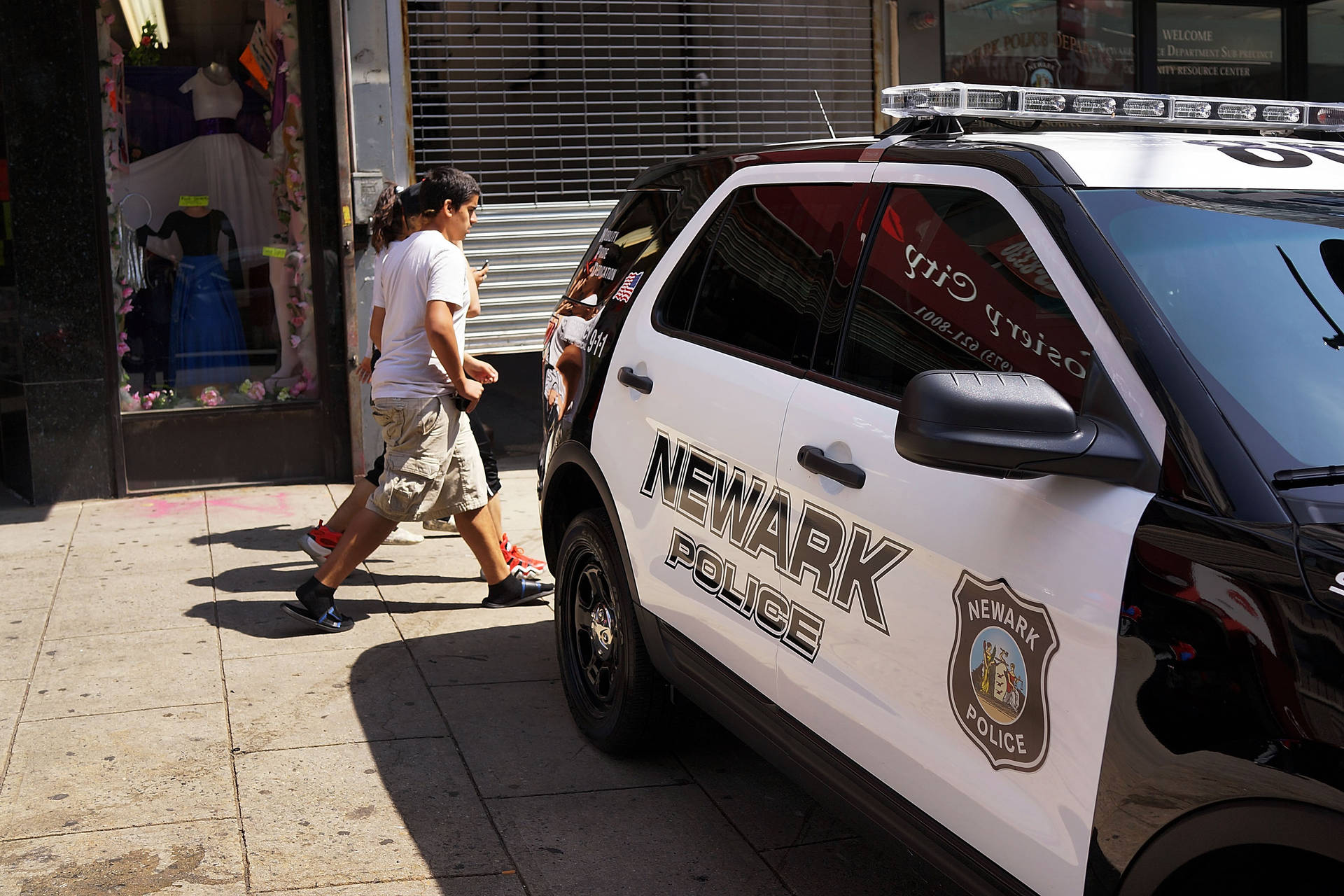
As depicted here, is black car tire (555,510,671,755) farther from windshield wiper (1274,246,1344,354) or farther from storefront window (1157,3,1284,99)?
storefront window (1157,3,1284,99)

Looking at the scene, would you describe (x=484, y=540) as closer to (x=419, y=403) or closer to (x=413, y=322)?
(x=419, y=403)

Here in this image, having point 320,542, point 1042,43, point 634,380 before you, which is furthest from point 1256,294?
point 1042,43

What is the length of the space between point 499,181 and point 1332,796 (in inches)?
297

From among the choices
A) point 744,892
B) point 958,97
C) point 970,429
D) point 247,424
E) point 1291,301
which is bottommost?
point 744,892

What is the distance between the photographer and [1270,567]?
6.42 ft

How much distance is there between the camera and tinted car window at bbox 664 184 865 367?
127 inches

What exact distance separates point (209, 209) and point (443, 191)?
11.1 ft

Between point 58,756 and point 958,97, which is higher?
point 958,97

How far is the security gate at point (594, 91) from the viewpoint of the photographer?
28.1 ft

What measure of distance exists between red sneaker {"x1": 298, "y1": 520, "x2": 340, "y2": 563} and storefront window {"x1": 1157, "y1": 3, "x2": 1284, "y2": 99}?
7476mm

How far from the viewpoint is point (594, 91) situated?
28.7ft

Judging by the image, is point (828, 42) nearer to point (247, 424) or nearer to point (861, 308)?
point (247, 424)

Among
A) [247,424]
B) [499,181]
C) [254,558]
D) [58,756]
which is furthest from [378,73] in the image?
[58,756]

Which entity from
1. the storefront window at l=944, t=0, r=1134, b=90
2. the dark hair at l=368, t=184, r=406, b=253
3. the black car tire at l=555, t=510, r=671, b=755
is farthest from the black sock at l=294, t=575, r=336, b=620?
the storefront window at l=944, t=0, r=1134, b=90
